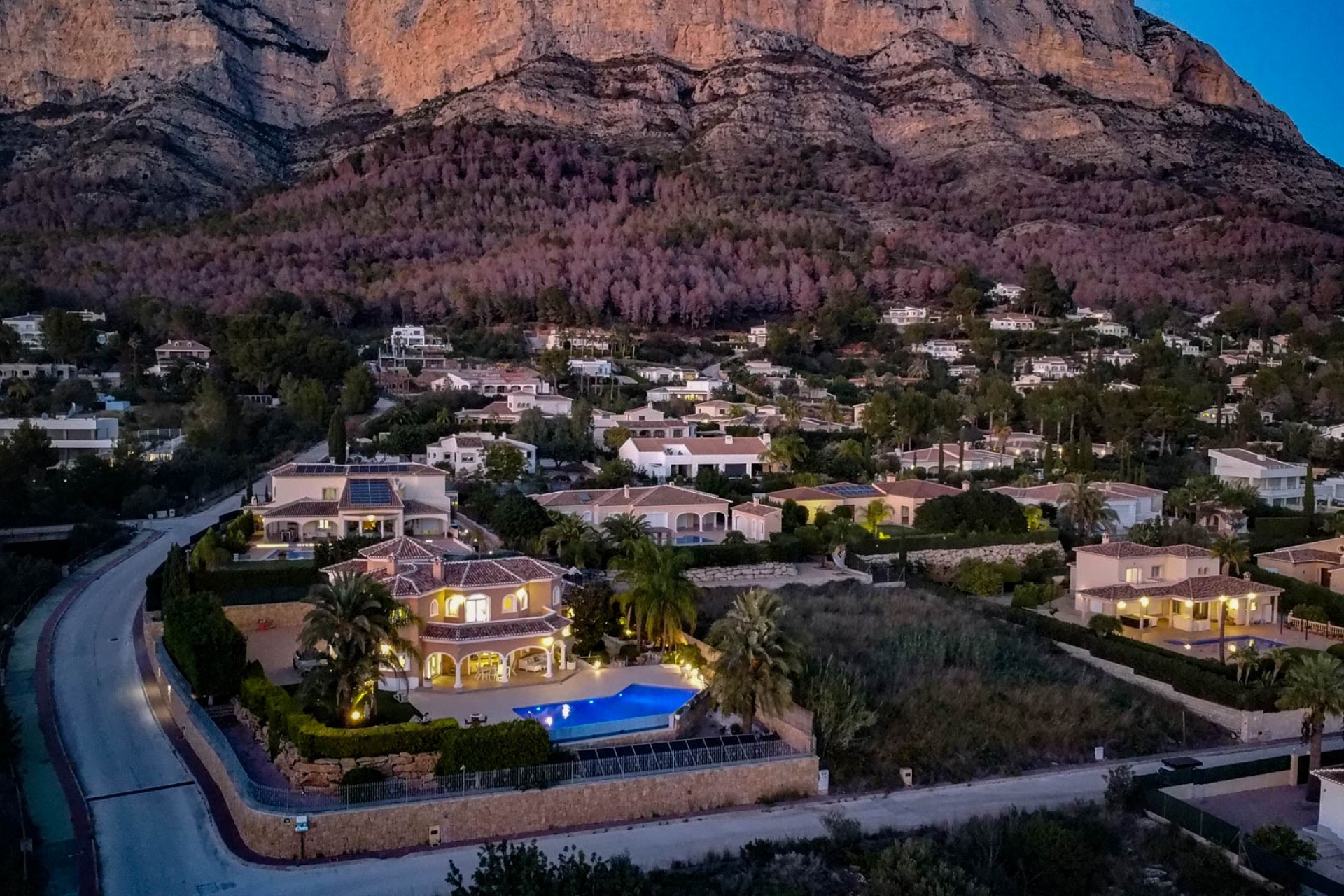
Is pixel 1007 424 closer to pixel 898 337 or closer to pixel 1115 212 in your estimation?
pixel 898 337

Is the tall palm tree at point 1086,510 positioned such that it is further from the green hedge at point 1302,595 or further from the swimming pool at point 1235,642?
the swimming pool at point 1235,642

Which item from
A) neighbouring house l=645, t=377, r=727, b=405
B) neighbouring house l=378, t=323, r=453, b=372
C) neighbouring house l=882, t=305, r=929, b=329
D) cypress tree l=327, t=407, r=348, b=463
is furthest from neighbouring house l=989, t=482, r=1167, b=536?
neighbouring house l=882, t=305, r=929, b=329

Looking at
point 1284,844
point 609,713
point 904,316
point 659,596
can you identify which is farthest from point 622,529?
point 904,316

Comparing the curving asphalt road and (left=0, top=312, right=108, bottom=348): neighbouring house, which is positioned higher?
(left=0, top=312, right=108, bottom=348): neighbouring house

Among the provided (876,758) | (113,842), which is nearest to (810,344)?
(876,758)

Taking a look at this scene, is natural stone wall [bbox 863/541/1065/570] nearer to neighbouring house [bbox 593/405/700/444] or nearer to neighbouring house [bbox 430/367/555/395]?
neighbouring house [bbox 593/405/700/444]
